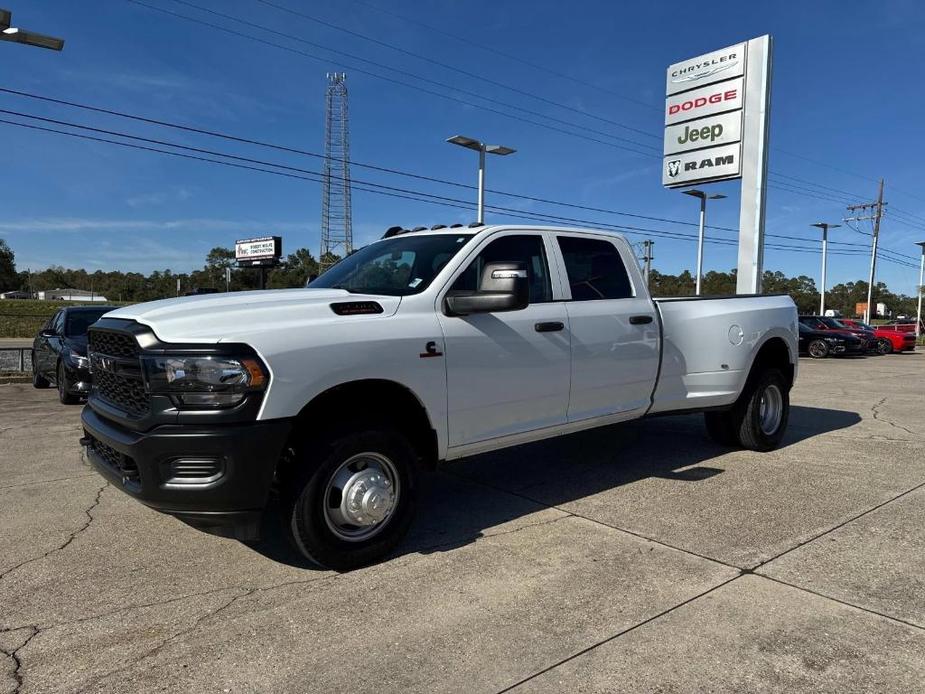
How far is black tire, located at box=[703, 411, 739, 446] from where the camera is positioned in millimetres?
6652

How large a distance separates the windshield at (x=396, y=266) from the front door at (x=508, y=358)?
0.21 metres

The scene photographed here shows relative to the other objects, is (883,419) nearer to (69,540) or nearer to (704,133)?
(69,540)

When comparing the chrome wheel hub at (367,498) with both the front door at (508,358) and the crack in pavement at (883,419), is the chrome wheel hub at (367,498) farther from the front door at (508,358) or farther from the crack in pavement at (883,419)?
the crack in pavement at (883,419)

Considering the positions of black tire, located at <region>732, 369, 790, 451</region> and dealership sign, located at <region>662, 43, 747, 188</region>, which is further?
dealership sign, located at <region>662, 43, 747, 188</region>

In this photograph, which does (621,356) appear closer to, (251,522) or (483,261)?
(483,261)

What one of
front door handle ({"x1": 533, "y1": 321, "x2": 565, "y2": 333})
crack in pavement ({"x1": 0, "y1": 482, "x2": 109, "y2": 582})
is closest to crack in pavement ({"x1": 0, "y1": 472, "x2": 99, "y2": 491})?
crack in pavement ({"x1": 0, "y1": 482, "x2": 109, "y2": 582})

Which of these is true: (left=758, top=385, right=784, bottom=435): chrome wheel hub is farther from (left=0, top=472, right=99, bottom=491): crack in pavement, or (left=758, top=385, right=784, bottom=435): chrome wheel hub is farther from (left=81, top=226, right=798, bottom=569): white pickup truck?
(left=0, top=472, right=99, bottom=491): crack in pavement

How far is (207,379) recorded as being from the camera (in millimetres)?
3223

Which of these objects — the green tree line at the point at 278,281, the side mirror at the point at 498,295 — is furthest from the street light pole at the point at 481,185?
the green tree line at the point at 278,281

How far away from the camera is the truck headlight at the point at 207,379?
3223 mm

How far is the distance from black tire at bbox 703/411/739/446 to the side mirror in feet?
11.5

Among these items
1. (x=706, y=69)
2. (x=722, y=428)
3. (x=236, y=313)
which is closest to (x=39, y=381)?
(x=236, y=313)

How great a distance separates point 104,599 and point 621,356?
3.67 m

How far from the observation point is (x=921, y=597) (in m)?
3.40
